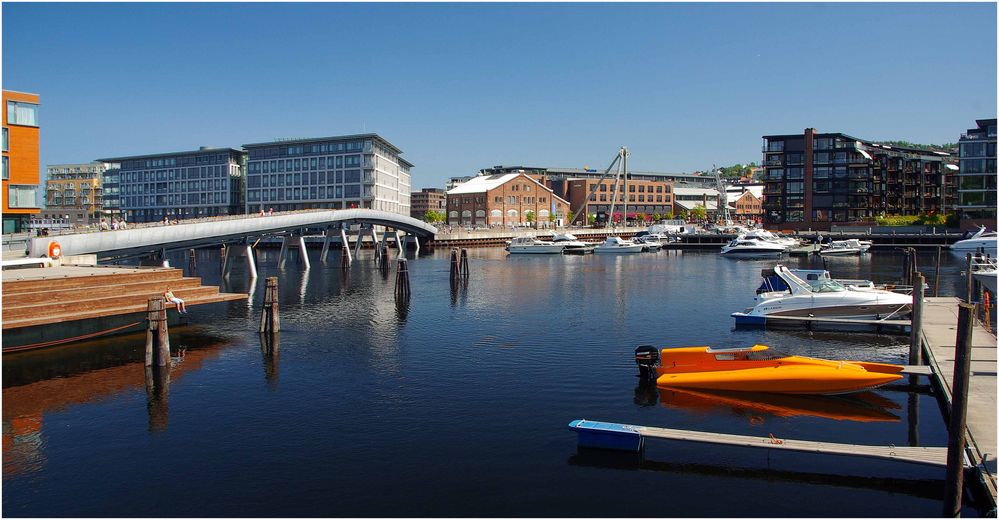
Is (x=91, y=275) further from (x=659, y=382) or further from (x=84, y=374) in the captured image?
(x=659, y=382)

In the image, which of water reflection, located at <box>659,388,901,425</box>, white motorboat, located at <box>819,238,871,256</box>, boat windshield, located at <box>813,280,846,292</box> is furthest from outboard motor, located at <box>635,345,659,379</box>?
white motorboat, located at <box>819,238,871,256</box>

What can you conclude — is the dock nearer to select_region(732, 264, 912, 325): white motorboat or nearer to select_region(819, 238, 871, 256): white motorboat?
select_region(732, 264, 912, 325): white motorboat

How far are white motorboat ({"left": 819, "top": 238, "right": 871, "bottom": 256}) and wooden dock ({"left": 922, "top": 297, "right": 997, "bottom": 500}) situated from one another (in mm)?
74106

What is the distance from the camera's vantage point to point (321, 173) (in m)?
150

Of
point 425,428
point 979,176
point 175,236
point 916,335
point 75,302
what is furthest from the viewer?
point 979,176

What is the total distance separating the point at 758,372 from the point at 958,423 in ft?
35.5

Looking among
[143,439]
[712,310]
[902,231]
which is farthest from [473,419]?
[902,231]

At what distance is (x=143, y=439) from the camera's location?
21016mm

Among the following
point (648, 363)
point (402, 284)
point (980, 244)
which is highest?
point (980, 244)

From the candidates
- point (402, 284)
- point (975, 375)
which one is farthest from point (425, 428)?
point (402, 284)

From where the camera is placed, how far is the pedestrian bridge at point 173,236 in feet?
149

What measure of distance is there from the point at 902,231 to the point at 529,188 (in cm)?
8583

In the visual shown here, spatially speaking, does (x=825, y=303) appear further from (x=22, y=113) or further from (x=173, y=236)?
(x=22, y=113)

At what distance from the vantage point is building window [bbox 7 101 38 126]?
46.0 m
